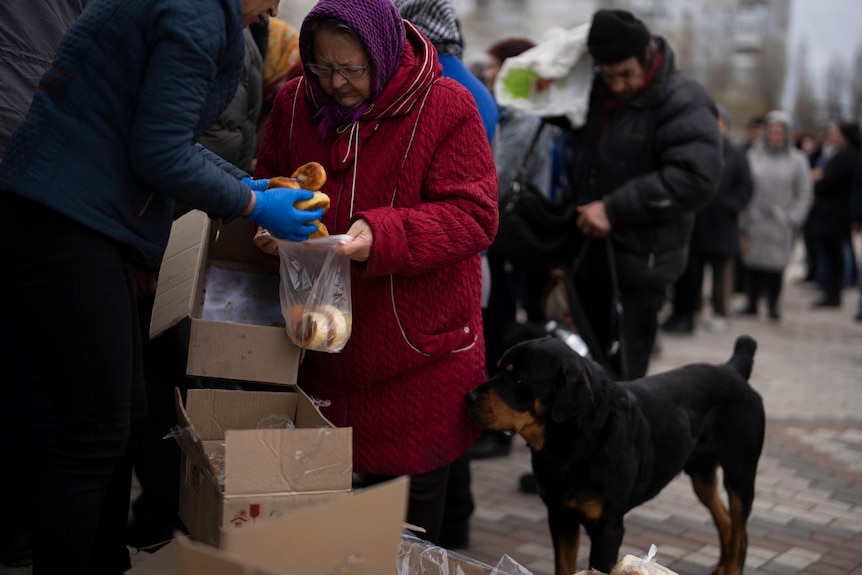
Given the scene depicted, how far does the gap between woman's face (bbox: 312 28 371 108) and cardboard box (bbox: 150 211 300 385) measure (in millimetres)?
597

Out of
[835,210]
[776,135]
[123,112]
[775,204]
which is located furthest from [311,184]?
[835,210]

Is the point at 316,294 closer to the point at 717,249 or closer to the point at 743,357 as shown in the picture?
the point at 743,357

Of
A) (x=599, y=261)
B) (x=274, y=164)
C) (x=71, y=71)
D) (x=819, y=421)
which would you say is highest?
(x=71, y=71)

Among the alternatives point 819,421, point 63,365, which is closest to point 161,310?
point 63,365

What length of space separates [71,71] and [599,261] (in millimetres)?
2978

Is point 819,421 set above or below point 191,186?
Result: below

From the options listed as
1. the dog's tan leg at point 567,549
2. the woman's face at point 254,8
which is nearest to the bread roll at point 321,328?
the woman's face at point 254,8

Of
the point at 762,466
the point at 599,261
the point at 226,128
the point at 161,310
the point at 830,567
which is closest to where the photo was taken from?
the point at 161,310

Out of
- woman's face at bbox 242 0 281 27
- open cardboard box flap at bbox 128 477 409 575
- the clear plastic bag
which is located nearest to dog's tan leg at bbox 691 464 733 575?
the clear plastic bag

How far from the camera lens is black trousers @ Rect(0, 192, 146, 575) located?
7.65 ft

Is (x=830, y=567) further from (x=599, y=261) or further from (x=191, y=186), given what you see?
(x=191, y=186)

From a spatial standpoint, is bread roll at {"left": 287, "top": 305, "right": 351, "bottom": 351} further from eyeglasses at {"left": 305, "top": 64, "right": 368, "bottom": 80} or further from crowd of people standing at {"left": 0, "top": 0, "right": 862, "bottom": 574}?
eyeglasses at {"left": 305, "top": 64, "right": 368, "bottom": 80}

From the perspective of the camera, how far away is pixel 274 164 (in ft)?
9.98

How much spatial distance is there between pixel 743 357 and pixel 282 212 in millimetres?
2366
